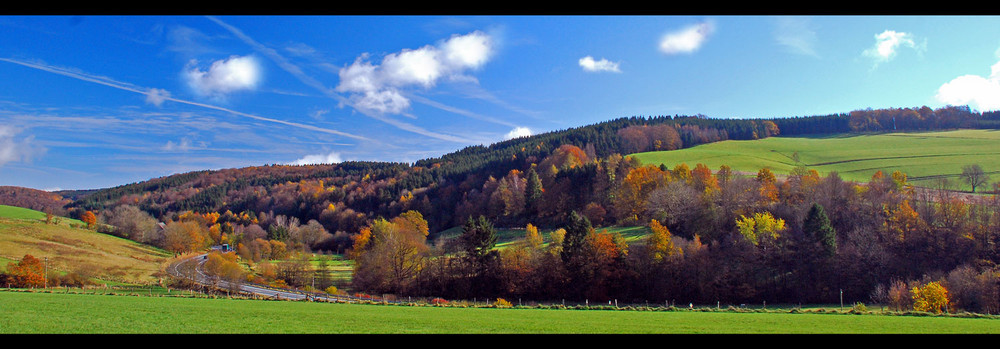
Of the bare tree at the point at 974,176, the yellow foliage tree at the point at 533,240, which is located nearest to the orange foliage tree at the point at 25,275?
the yellow foliage tree at the point at 533,240

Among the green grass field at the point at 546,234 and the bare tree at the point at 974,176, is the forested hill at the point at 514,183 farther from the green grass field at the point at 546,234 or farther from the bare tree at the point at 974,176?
the bare tree at the point at 974,176

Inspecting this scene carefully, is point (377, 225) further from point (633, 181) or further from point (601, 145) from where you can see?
point (601, 145)

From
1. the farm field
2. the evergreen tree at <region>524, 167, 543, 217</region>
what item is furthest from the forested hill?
the farm field

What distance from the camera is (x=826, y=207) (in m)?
61.2

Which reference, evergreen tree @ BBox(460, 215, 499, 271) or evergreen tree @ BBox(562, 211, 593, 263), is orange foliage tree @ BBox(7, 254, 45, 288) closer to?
evergreen tree @ BBox(460, 215, 499, 271)

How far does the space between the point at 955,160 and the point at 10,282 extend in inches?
5317

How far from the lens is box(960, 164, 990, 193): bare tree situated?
69688 mm

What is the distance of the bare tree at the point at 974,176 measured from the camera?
6969 centimetres

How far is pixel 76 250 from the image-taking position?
68875 millimetres

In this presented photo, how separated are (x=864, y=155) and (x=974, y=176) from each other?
27.8 metres

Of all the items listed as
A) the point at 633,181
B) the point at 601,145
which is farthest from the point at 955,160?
the point at 601,145

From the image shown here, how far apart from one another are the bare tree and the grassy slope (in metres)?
116

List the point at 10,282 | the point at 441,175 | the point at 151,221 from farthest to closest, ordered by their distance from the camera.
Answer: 1. the point at 441,175
2. the point at 151,221
3. the point at 10,282

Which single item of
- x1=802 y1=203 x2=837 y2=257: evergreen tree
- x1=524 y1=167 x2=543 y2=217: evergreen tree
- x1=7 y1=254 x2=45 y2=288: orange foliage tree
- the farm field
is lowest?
x1=7 y1=254 x2=45 y2=288: orange foliage tree
